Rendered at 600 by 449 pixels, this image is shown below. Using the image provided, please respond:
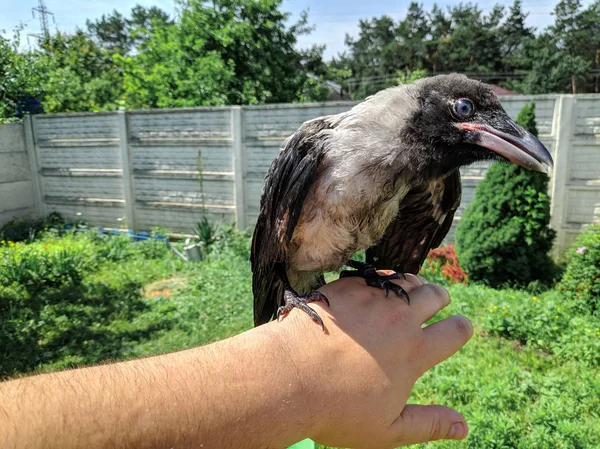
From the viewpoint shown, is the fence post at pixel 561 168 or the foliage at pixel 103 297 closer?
the foliage at pixel 103 297

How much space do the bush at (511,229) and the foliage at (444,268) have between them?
0.29 meters

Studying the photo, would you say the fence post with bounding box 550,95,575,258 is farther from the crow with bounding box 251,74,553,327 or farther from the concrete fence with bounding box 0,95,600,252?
the crow with bounding box 251,74,553,327

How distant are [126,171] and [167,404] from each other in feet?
28.8

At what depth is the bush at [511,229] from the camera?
6168 millimetres

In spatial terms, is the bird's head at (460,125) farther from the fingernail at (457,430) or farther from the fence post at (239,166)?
the fence post at (239,166)

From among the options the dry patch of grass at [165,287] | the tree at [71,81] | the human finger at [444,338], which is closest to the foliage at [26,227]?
the tree at [71,81]

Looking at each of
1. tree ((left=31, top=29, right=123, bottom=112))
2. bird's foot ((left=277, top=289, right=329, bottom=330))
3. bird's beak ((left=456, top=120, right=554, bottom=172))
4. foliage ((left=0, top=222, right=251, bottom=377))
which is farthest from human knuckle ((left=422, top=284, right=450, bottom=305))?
tree ((left=31, top=29, right=123, bottom=112))

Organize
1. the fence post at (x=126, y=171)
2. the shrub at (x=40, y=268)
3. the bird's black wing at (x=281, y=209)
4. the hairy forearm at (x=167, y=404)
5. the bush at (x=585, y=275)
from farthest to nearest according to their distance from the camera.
A: the fence post at (x=126, y=171) < the shrub at (x=40, y=268) < the bush at (x=585, y=275) < the bird's black wing at (x=281, y=209) < the hairy forearm at (x=167, y=404)

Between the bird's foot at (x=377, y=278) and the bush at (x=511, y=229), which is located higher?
the bird's foot at (x=377, y=278)

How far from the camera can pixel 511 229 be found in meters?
6.19

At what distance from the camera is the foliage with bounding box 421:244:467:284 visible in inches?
267

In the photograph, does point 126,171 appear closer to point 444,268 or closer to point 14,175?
point 14,175

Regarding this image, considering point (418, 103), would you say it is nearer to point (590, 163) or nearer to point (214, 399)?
point (214, 399)

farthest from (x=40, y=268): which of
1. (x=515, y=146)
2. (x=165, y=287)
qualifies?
(x=515, y=146)
